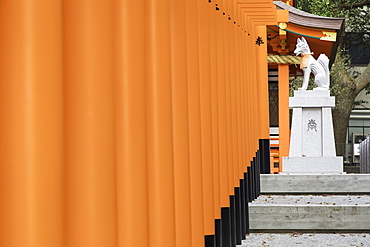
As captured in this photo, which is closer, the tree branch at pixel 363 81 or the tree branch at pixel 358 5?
the tree branch at pixel 363 81

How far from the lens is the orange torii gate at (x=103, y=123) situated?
896mm

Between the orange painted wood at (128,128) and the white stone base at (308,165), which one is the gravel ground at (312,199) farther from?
the orange painted wood at (128,128)

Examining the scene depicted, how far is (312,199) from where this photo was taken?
23.5 ft

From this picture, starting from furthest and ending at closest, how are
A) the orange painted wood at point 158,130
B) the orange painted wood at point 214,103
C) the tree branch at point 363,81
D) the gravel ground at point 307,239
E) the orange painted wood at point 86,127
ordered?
1. the tree branch at point 363,81
2. the gravel ground at point 307,239
3. the orange painted wood at point 214,103
4. the orange painted wood at point 158,130
5. the orange painted wood at point 86,127

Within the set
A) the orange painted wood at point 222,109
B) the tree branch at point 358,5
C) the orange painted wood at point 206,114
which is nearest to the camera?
the orange painted wood at point 206,114

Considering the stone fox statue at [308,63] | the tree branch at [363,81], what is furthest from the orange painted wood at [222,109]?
the tree branch at [363,81]

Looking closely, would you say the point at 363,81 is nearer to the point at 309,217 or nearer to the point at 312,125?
the point at 312,125

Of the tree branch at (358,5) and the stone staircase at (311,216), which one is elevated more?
the tree branch at (358,5)

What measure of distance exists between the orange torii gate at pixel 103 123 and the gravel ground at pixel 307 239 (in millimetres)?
2791

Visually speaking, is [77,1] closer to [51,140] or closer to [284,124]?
[51,140]

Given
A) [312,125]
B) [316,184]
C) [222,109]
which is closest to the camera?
[222,109]

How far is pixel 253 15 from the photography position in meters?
6.46

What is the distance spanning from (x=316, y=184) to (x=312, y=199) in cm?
42

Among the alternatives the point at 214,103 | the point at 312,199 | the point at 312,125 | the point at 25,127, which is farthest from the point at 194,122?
the point at 312,125
